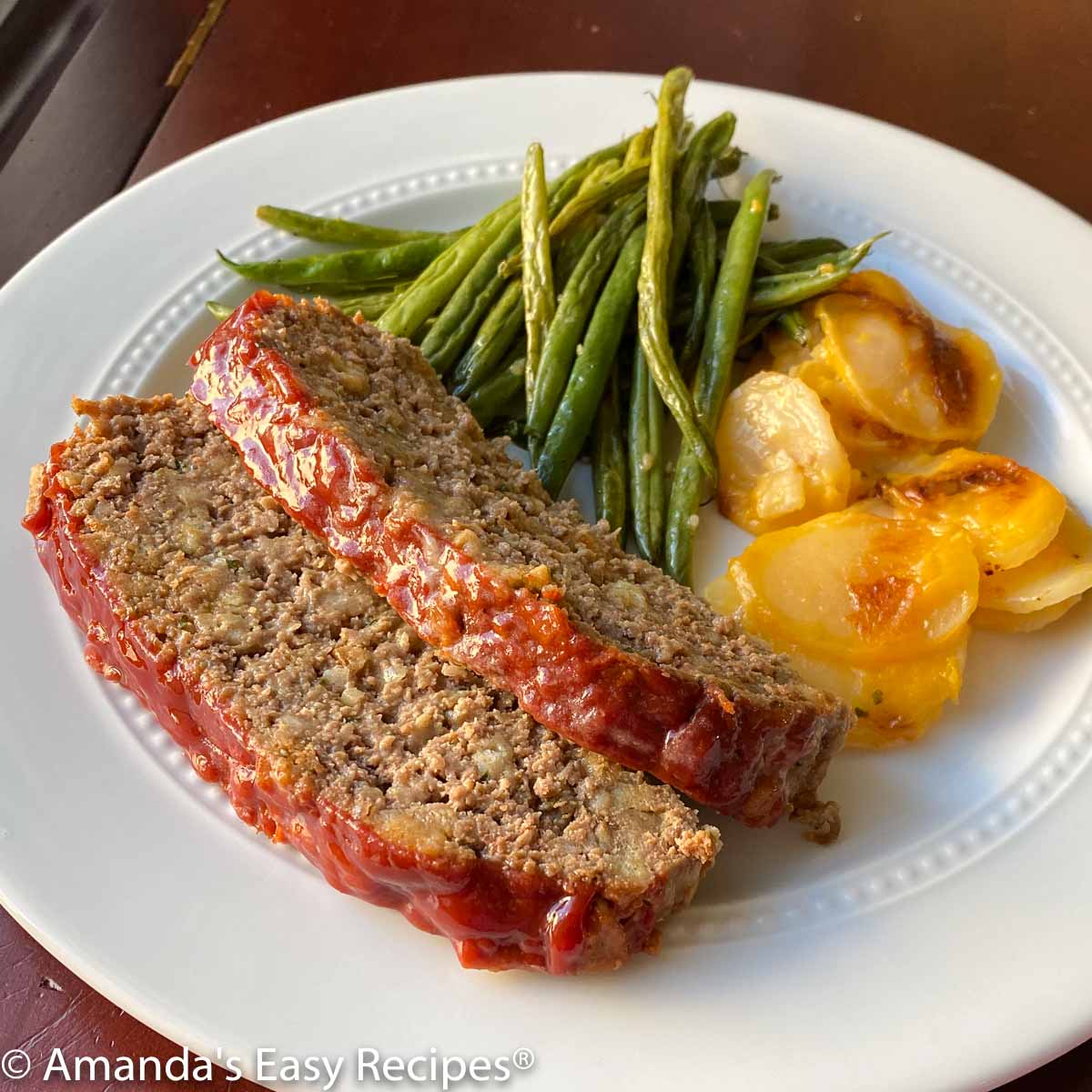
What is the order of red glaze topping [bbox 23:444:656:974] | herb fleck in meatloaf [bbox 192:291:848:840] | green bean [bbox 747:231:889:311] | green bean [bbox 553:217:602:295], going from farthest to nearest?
green bean [bbox 553:217:602:295], green bean [bbox 747:231:889:311], herb fleck in meatloaf [bbox 192:291:848:840], red glaze topping [bbox 23:444:656:974]

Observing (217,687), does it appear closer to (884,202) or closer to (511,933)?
(511,933)

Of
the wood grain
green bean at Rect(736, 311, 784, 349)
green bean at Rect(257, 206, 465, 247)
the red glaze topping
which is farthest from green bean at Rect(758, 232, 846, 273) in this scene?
the wood grain

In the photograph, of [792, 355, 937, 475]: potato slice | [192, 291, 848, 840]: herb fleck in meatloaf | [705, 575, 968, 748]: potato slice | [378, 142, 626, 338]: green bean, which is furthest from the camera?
[378, 142, 626, 338]: green bean

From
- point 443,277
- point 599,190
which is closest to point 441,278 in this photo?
point 443,277

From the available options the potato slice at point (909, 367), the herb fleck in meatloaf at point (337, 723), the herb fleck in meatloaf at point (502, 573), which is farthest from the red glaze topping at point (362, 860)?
the potato slice at point (909, 367)

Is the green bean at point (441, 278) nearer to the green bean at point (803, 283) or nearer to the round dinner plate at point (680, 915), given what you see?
the round dinner plate at point (680, 915)

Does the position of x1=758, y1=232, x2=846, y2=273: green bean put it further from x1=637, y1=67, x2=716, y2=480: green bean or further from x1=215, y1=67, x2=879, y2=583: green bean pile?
x1=637, y1=67, x2=716, y2=480: green bean
